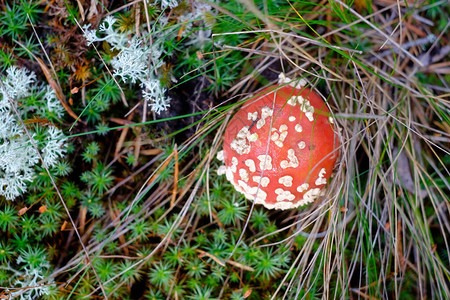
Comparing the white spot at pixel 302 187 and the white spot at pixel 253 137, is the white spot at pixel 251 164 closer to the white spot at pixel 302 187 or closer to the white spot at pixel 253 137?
the white spot at pixel 253 137

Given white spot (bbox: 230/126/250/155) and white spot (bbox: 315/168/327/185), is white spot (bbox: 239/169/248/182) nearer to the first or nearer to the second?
white spot (bbox: 230/126/250/155)

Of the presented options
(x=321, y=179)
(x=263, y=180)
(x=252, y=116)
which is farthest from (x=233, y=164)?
(x=321, y=179)

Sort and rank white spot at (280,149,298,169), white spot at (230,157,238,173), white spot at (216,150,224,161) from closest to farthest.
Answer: white spot at (280,149,298,169)
white spot at (230,157,238,173)
white spot at (216,150,224,161)

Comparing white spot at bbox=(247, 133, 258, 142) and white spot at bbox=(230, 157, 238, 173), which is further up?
white spot at bbox=(247, 133, 258, 142)

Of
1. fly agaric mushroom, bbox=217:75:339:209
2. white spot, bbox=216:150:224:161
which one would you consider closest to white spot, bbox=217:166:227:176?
white spot, bbox=216:150:224:161

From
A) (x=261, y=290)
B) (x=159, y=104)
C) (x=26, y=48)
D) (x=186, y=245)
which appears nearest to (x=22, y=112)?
(x=26, y=48)

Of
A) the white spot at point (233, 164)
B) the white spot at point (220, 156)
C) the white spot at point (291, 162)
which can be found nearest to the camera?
the white spot at point (291, 162)

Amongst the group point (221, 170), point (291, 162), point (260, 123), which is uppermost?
point (260, 123)

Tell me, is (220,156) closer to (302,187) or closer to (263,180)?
(263,180)

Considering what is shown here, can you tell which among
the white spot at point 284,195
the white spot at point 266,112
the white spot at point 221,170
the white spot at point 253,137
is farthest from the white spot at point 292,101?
the white spot at point 221,170
